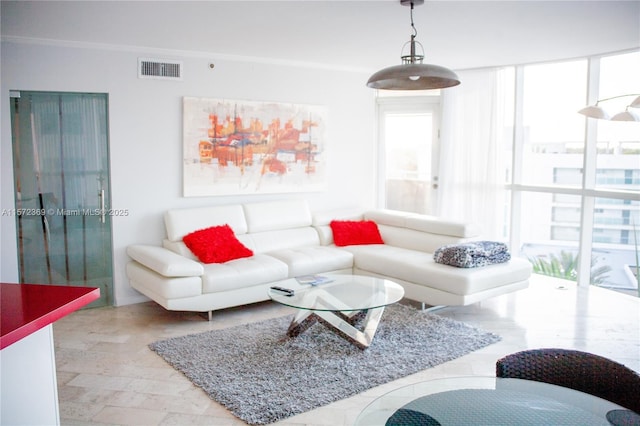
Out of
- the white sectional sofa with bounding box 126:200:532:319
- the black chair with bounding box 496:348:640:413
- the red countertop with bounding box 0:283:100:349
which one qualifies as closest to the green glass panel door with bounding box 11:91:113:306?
the white sectional sofa with bounding box 126:200:532:319

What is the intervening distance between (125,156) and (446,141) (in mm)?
3748

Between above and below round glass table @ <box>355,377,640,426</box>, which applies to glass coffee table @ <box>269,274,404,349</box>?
below

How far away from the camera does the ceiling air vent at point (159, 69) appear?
5156 millimetres

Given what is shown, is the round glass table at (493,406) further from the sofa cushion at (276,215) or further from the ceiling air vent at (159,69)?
the ceiling air vent at (159,69)

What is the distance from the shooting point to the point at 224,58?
560cm

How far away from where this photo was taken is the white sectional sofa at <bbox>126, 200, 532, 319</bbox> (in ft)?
15.0

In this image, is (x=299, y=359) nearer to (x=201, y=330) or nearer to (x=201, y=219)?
(x=201, y=330)

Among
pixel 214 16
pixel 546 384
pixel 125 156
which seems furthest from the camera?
pixel 125 156

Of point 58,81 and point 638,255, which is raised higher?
point 58,81

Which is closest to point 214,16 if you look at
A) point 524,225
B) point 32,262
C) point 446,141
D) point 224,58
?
point 224,58

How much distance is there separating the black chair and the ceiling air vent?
4.25 metres

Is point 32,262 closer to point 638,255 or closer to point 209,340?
point 209,340

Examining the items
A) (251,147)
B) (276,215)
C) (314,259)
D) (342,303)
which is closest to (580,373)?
(342,303)

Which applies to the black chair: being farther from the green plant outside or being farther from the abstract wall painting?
the green plant outside
